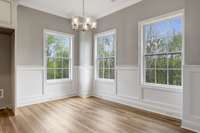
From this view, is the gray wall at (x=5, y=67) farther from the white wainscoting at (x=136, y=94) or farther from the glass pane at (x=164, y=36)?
the glass pane at (x=164, y=36)

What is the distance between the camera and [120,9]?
4.35m

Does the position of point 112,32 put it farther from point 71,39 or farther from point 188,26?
point 188,26

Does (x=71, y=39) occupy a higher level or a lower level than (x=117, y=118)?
higher

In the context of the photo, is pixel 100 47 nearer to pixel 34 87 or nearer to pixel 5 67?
pixel 34 87

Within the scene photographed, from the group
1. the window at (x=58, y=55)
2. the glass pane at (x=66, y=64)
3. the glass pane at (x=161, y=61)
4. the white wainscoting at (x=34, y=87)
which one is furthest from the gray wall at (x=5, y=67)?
the glass pane at (x=161, y=61)

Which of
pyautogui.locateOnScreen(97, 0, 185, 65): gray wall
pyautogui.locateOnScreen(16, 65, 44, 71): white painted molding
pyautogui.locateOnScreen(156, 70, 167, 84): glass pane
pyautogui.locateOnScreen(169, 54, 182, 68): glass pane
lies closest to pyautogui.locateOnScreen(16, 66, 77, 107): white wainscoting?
pyautogui.locateOnScreen(16, 65, 44, 71): white painted molding

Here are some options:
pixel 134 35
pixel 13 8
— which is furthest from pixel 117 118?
pixel 13 8

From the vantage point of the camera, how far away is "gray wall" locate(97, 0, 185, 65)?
3.32 m

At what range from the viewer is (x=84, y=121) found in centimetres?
295

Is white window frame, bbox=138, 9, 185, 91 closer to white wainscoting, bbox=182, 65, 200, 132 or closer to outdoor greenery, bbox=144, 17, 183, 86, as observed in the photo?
outdoor greenery, bbox=144, 17, 183, 86

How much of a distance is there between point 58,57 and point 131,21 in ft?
8.66

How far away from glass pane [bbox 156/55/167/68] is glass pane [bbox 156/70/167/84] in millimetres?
142

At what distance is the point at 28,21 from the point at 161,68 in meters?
3.84

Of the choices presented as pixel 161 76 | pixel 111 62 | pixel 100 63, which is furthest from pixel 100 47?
pixel 161 76
